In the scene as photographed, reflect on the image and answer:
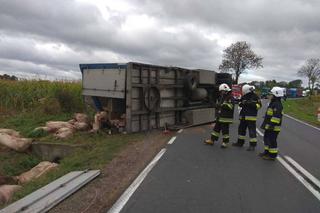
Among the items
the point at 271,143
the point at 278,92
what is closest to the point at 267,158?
the point at 271,143

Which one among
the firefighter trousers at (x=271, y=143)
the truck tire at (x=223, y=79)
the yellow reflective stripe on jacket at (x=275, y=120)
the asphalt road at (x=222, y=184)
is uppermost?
the truck tire at (x=223, y=79)

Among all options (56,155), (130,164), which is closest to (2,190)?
(130,164)

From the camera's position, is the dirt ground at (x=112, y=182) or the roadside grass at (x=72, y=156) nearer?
the dirt ground at (x=112, y=182)

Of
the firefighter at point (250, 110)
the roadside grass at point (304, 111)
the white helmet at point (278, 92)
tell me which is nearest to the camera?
the white helmet at point (278, 92)

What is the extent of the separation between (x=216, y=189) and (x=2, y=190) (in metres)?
4.09

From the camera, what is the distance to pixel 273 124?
834 centimetres

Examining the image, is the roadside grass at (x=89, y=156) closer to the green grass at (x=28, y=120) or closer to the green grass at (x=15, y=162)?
the green grass at (x=15, y=162)

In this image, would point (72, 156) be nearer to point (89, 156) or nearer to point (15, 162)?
point (89, 156)

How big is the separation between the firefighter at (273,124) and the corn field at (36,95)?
10.9 meters

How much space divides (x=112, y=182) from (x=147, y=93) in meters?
6.30

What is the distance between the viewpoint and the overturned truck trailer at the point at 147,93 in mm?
11578

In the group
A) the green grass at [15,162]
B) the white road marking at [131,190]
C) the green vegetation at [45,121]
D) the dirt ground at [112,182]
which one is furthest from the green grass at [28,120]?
the white road marking at [131,190]

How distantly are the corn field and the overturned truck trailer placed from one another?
13.0 feet

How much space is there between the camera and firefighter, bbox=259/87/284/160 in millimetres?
8328
